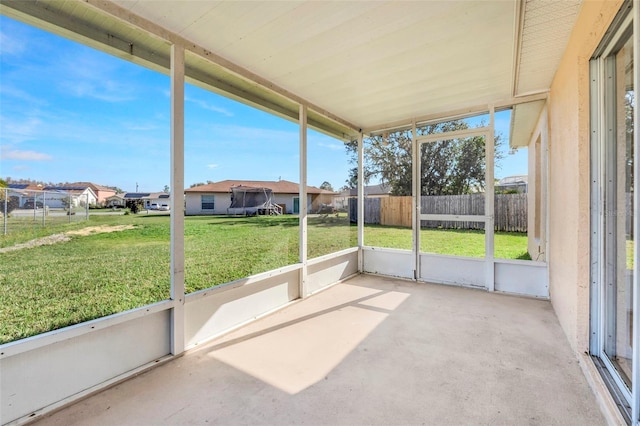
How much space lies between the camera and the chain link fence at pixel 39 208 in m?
1.67

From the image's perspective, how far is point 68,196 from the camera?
193cm

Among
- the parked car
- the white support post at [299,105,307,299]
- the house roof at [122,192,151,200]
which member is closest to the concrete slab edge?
the white support post at [299,105,307,299]

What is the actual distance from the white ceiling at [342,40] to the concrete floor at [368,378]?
91.6 inches

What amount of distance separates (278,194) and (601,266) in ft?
9.22

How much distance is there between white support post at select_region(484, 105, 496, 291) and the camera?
3758 mm

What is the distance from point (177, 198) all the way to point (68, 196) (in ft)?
2.14

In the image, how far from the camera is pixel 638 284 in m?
1.25

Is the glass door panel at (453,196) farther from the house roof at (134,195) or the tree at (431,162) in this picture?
the house roof at (134,195)

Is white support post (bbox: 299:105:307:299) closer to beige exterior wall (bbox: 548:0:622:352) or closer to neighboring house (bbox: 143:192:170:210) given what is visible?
neighboring house (bbox: 143:192:170:210)

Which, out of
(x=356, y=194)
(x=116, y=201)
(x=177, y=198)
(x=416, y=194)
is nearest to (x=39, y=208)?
(x=116, y=201)

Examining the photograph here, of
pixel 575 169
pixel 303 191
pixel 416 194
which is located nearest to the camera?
pixel 575 169

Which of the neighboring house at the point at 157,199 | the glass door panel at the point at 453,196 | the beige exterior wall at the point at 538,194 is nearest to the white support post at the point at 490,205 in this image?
the glass door panel at the point at 453,196

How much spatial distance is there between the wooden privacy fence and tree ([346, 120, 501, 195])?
12 centimetres

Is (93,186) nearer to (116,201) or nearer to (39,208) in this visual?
(116,201)
